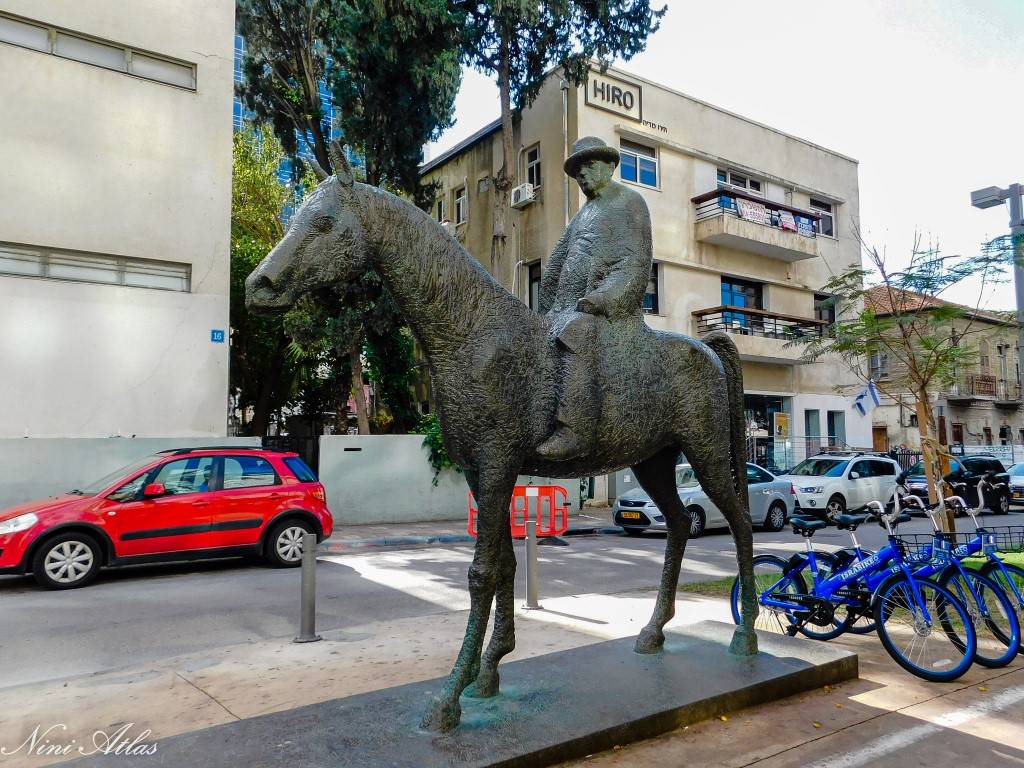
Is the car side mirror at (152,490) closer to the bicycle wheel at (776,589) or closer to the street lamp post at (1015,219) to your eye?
the bicycle wheel at (776,589)

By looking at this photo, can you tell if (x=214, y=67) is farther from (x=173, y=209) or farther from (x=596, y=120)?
(x=596, y=120)

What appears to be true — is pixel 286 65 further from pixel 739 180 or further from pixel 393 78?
pixel 739 180

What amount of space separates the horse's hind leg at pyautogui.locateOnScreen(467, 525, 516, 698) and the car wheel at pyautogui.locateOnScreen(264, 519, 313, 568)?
674cm

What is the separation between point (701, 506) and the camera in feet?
45.4

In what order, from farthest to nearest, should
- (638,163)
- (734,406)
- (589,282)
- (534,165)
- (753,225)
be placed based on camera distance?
(753,225) < (534,165) < (638,163) < (734,406) < (589,282)

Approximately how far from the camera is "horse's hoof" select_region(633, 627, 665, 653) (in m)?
4.22

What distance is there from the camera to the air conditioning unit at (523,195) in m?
19.8

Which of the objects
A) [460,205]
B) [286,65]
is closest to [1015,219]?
[286,65]

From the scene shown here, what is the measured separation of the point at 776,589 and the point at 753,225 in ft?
59.5

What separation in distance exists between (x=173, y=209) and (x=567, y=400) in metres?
12.1

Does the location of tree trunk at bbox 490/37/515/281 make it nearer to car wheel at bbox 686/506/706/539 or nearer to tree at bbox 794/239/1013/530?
car wheel at bbox 686/506/706/539

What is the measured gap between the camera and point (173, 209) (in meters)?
13.0

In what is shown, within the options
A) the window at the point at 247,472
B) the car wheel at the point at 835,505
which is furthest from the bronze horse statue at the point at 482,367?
the car wheel at the point at 835,505

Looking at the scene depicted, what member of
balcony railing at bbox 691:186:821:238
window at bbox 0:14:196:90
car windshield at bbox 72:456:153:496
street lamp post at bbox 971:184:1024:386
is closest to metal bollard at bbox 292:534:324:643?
car windshield at bbox 72:456:153:496
